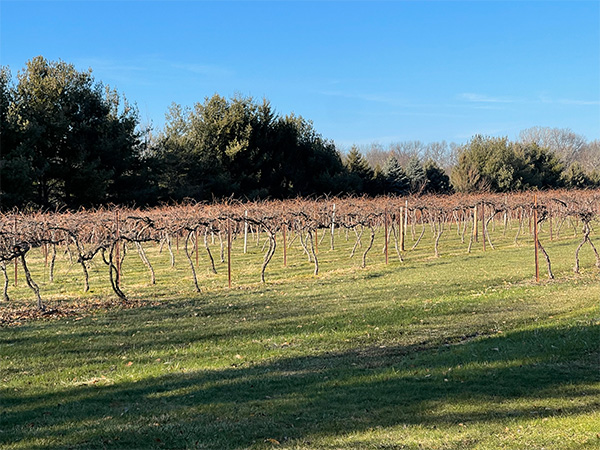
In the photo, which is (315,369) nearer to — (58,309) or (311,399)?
(311,399)

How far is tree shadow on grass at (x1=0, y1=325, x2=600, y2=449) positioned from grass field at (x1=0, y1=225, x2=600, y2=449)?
0.07 ft

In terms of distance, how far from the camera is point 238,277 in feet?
64.0

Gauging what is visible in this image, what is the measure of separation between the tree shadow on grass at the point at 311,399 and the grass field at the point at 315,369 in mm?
23

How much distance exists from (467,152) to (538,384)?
5877cm

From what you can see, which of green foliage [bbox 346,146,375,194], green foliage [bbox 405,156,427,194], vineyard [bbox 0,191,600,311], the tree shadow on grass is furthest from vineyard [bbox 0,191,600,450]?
green foliage [bbox 405,156,427,194]

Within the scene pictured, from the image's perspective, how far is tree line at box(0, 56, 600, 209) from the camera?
35.5 m

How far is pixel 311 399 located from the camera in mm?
6129

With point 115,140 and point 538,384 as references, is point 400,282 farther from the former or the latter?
point 115,140

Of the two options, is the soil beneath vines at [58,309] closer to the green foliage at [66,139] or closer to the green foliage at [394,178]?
the green foliage at [66,139]

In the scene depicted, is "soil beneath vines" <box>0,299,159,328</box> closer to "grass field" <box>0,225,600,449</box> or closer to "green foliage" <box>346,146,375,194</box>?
"grass field" <box>0,225,600,449</box>

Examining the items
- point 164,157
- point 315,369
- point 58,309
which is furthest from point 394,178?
point 315,369

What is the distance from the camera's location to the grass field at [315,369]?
5.15 metres

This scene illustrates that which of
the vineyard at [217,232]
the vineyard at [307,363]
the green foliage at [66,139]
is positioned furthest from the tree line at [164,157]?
the vineyard at [307,363]

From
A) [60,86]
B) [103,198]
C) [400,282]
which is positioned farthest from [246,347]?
[60,86]
